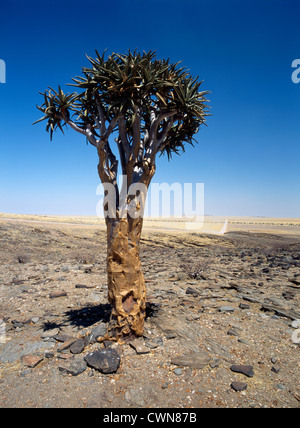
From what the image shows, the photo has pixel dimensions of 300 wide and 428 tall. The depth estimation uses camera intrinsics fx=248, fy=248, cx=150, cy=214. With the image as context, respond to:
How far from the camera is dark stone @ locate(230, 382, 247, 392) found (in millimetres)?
4200

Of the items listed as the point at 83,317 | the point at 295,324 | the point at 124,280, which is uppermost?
the point at 124,280

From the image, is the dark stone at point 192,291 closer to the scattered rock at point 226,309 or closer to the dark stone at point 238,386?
the scattered rock at point 226,309

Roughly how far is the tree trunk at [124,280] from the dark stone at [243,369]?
6.96ft

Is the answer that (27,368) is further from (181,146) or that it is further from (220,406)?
(181,146)

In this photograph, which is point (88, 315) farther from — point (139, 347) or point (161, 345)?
point (161, 345)

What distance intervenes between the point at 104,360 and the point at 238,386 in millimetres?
2473

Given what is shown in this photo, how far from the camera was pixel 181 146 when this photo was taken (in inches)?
303

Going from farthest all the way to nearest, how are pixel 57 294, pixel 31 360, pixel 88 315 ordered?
pixel 57 294
pixel 88 315
pixel 31 360

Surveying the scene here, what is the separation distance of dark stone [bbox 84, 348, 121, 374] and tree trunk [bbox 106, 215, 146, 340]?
642mm

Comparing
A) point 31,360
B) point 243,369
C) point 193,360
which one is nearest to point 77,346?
point 31,360

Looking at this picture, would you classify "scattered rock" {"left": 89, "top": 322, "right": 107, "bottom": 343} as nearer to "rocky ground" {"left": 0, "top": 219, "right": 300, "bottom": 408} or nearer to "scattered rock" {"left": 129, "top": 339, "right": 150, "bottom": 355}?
"rocky ground" {"left": 0, "top": 219, "right": 300, "bottom": 408}

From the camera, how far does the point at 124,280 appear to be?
228 inches

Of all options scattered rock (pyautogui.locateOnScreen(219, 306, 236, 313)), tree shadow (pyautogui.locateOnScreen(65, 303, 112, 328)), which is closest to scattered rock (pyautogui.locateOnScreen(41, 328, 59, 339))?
tree shadow (pyautogui.locateOnScreen(65, 303, 112, 328))
